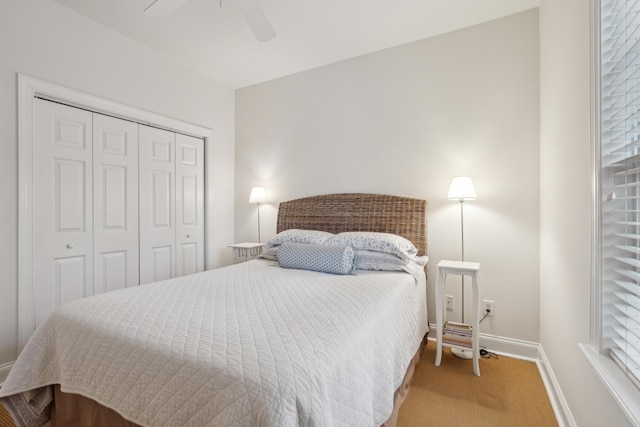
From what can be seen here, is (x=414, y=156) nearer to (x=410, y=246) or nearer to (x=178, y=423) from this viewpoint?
(x=410, y=246)

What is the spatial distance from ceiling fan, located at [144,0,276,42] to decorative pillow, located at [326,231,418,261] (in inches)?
60.5

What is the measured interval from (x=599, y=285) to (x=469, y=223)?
1362mm

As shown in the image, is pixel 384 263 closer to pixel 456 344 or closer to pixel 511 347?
pixel 456 344

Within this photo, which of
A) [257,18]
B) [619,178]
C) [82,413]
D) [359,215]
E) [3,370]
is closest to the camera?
[619,178]

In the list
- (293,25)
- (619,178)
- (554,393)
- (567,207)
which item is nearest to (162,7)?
(293,25)

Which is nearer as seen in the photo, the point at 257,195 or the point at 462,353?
the point at 462,353

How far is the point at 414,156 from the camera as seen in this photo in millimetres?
2672

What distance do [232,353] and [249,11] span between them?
185 cm

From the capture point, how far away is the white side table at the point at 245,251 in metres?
3.22

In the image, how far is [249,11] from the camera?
1.79 metres

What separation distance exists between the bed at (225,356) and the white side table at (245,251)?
4.29 feet

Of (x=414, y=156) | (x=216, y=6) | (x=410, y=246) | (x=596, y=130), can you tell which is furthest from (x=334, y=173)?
(x=596, y=130)

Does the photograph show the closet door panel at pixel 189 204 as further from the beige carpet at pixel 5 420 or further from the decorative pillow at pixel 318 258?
the beige carpet at pixel 5 420

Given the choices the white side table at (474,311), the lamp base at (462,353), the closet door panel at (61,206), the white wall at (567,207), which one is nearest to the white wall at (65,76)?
the closet door panel at (61,206)
